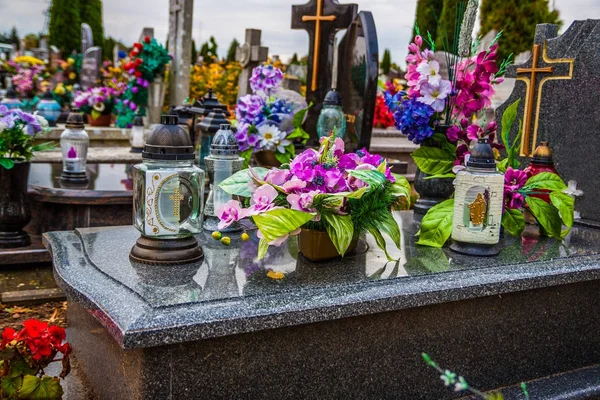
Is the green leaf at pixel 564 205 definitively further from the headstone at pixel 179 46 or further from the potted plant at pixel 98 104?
the potted plant at pixel 98 104

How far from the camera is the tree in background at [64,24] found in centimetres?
1933

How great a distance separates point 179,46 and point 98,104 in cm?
151

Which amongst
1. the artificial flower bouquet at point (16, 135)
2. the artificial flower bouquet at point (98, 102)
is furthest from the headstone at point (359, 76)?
the artificial flower bouquet at point (98, 102)

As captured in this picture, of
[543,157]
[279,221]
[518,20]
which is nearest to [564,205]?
[543,157]

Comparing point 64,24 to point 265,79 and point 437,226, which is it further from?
point 437,226

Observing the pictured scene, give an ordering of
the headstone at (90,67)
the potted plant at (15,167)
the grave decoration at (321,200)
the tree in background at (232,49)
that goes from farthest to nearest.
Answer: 1. the tree in background at (232,49)
2. the headstone at (90,67)
3. the potted plant at (15,167)
4. the grave decoration at (321,200)

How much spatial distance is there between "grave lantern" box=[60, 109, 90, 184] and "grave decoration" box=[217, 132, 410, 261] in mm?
2442

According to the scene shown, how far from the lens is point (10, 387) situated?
1.80m

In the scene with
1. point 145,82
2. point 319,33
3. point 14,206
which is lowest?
point 14,206

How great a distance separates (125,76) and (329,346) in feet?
26.9

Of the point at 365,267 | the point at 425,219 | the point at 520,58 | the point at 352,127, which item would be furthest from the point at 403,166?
the point at 520,58

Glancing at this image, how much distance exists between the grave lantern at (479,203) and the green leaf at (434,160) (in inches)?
21.5

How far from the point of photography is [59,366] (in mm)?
2363

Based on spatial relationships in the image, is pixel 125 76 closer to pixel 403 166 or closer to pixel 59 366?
pixel 403 166
